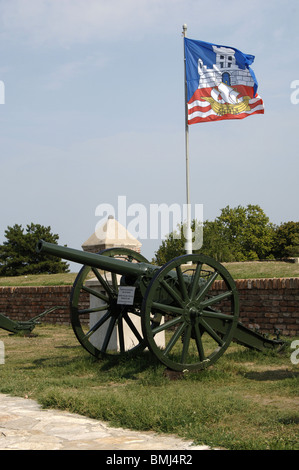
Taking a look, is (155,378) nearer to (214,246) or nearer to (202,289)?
(202,289)

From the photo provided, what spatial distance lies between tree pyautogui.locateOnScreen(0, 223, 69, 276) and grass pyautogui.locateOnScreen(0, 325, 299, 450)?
2544cm

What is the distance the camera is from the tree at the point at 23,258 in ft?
115

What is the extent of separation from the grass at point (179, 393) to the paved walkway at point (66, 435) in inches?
6.1

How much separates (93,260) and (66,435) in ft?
9.89

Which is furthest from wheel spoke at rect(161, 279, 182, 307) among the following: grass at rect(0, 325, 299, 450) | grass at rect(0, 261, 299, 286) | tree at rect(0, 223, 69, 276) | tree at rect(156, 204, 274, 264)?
tree at rect(156, 204, 274, 264)

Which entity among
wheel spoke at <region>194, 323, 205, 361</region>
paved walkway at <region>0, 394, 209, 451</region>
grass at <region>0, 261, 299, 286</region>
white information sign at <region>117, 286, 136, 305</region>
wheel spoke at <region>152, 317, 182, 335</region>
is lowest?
paved walkway at <region>0, 394, 209, 451</region>

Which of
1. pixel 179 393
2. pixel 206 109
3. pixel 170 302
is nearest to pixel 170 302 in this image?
pixel 170 302

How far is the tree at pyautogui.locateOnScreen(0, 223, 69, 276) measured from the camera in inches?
1374

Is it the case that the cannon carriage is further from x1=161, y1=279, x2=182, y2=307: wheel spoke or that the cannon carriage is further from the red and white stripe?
the red and white stripe

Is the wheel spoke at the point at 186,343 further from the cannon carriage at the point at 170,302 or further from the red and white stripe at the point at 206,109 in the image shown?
the red and white stripe at the point at 206,109

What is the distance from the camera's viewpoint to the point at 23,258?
116ft

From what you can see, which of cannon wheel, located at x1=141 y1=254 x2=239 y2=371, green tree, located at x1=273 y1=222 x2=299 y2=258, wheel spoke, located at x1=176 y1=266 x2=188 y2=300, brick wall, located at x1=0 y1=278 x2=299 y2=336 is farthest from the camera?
green tree, located at x1=273 y1=222 x2=299 y2=258

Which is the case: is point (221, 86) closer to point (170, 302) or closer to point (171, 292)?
point (170, 302)
